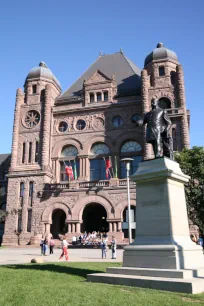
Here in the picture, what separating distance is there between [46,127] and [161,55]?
18245 mm

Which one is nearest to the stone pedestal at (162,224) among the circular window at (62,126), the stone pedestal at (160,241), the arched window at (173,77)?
the stone pedestal at (160,241)

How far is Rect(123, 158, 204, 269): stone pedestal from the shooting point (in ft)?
30.8

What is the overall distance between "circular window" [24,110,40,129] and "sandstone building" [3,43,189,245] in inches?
5.5

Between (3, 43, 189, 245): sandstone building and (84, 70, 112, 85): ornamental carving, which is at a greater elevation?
(84, 70, 112, 85): ornamental carving

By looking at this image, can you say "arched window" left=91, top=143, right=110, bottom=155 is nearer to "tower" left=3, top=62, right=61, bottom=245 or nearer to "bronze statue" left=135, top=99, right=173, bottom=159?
"tower" left=3, top=62, right=61, bottom=245

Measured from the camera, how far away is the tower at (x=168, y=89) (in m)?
36.4

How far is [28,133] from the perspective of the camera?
139 ft

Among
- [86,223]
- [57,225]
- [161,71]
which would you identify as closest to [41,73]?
[161,71]

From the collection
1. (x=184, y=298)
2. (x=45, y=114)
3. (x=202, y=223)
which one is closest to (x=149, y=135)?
(x=184, y=298)

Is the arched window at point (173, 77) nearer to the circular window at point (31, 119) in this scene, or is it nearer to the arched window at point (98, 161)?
the arched window at point (98, 161)

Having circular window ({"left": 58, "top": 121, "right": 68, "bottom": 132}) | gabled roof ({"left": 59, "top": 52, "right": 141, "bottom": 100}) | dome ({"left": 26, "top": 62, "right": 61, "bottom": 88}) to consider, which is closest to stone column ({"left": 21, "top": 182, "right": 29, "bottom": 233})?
circular window ({"left": 58, "top": 121, "right": 68, "bottom": 132})

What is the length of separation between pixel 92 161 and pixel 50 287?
32667mm

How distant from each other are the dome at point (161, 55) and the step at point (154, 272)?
118ft

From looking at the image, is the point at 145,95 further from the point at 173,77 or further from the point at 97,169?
the point at 97,169
